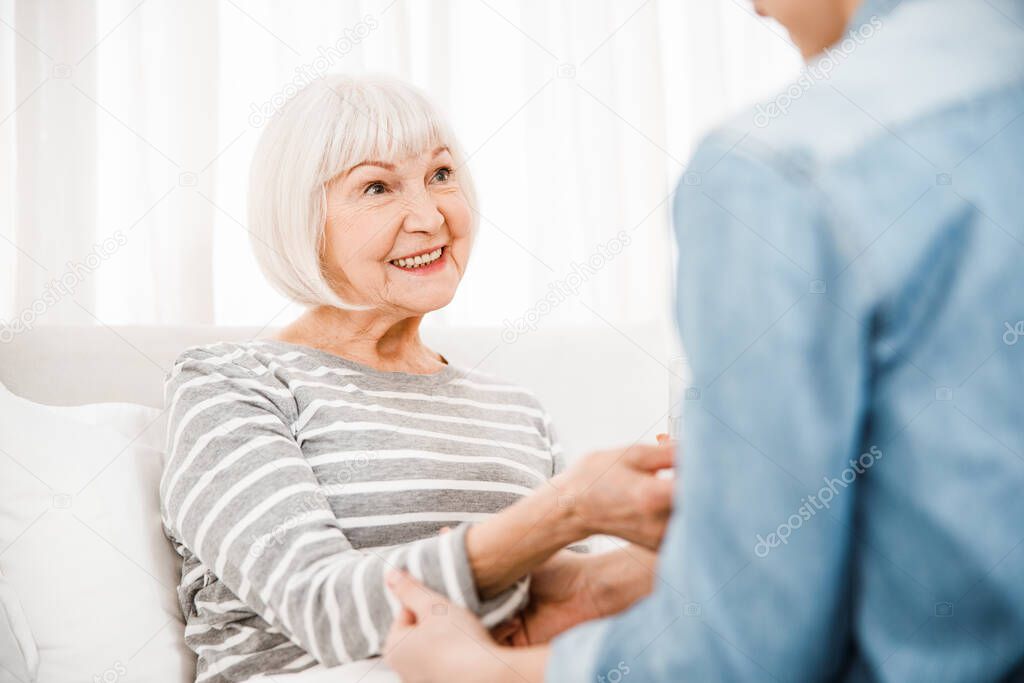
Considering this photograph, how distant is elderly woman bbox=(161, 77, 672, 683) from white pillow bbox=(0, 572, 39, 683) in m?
0.19

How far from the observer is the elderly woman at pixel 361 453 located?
0.91 metres

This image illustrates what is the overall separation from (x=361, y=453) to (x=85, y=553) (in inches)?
15.5

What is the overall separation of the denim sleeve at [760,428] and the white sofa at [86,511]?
87cm

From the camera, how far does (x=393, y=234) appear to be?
4.49ft

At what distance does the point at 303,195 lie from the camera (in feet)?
4.38

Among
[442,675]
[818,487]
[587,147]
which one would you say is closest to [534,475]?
[442,675]

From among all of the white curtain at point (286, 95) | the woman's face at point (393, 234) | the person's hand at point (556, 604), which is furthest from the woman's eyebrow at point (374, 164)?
the white curtain at point (286, 95)

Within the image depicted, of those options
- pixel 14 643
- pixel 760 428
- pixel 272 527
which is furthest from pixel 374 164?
pixel 760 428

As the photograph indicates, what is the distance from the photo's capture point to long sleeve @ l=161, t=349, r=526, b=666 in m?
0.91

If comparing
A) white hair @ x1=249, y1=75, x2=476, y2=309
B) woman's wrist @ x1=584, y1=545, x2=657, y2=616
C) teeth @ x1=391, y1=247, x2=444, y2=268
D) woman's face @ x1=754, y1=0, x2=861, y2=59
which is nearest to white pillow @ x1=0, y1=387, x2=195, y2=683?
white hair @ x1=249, y1=75, x2=476, y2=309

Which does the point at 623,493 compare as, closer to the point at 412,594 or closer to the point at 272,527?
the point at 412,594

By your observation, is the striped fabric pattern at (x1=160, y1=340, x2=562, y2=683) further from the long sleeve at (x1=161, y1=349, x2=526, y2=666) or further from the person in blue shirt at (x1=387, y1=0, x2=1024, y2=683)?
the person in blue shirt at (x1=387, y1=0, x2=1024, y2=683)

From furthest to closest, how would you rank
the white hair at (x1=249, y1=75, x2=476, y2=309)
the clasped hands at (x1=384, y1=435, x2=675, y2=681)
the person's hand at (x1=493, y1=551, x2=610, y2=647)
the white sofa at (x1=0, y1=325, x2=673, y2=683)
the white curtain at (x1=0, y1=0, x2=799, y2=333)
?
the white curtain at (x1=0, y1=0, x2=799, y2=333)
the white hair at (x1=249, y1=75, x2=476, y2=309)
the white sofa at (x1=0, y1=325, x2=673, y2=683)
the person's hand at (x1=493, y1=551, x2=610, y2=647)
the clasped hands at (x1=384, y1=435, x2=675, y2=681)

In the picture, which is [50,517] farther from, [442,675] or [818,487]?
[818,487]
